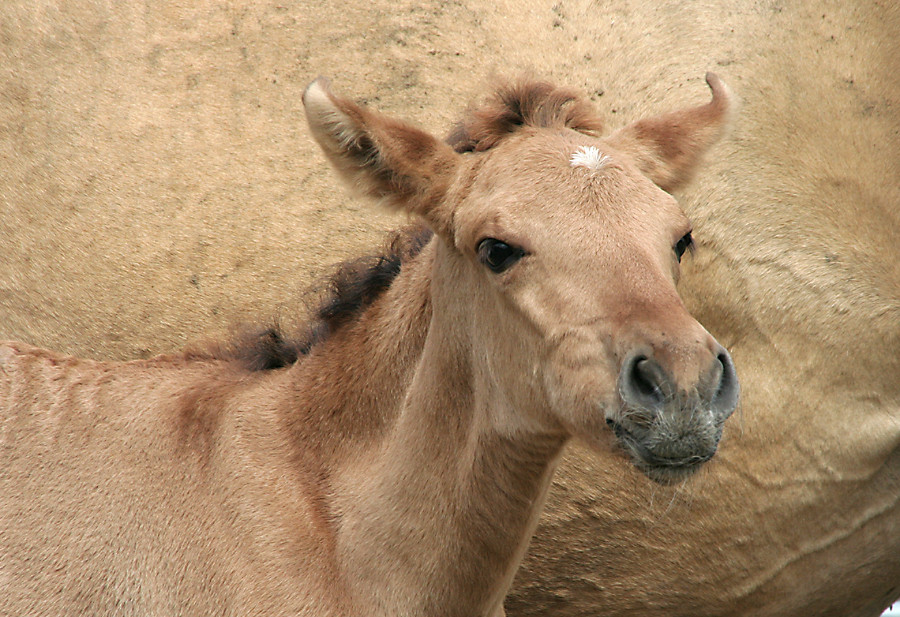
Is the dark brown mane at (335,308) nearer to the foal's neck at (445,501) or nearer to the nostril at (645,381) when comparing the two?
the foal's neck at (445,501)

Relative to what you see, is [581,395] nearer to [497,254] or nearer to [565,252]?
[565,252]

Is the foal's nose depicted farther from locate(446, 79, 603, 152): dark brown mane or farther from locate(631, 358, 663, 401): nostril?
locate(446, 79, 603, 152): dark brown mane

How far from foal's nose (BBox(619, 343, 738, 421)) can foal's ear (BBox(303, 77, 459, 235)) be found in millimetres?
919

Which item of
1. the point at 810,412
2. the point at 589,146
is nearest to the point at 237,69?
the point at 589,146

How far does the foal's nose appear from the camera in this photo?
2.77 metres

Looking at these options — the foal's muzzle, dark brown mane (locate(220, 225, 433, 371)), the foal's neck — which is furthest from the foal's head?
dark brown mane (locate(220, 225, 433, 371))

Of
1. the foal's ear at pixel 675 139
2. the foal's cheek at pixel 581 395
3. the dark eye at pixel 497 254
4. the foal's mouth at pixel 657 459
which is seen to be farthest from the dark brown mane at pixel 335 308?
the foal's mouth at pixel 657 459

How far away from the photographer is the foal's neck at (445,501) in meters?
3.40

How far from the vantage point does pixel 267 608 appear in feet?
11.0

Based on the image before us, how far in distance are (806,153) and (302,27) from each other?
2.47m

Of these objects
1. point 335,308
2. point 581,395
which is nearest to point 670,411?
point 581,395

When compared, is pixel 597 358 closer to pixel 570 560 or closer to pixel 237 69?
pixel 570 560

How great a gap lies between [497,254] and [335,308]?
0.92 m

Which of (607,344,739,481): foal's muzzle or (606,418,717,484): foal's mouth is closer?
(607,344,739,481): foal's muzzle
